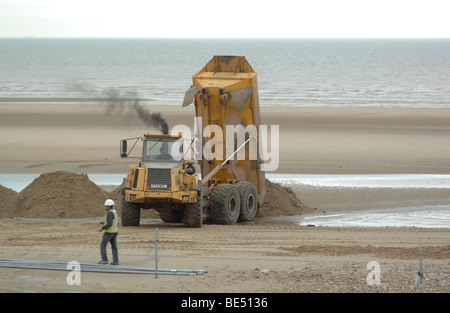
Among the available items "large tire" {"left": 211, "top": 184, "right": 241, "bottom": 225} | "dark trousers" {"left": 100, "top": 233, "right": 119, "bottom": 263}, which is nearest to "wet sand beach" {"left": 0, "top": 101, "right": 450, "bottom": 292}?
"large tire" {"left": 211, "top": 184, "right": 241, "bottom": 225}

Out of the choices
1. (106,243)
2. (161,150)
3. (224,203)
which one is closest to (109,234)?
(106,243)

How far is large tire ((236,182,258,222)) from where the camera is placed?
20.8 m

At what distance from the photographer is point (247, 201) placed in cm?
2106

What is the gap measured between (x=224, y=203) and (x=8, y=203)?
20.9 ft

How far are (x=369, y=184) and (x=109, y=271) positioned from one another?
15094mm

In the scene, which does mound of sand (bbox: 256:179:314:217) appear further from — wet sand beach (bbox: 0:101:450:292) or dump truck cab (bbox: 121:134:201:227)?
dump truck cab (bbox: 121:134:201:227)

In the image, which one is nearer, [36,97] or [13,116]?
[13,116]

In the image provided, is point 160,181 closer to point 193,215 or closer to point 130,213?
point 193,215

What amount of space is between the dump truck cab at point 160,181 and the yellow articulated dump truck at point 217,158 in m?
0.02

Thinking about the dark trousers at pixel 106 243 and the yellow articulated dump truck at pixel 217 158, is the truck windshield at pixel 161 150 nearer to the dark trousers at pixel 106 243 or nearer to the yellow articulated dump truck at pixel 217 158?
the yellow articulated dump truck at pixel 217 158

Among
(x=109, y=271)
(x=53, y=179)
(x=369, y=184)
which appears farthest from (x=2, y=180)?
(x=109, y=271)

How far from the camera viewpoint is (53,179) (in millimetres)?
22578

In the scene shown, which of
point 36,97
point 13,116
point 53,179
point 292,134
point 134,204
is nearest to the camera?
point 134,204
